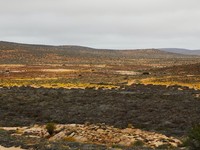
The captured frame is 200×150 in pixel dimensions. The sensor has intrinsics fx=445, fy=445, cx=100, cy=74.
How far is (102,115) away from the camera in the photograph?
45875mm

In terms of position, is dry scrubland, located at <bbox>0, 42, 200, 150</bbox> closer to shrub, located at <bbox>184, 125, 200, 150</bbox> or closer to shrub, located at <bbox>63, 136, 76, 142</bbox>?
shrub, located at <bbox>63, 136, 76, 142</bbox>

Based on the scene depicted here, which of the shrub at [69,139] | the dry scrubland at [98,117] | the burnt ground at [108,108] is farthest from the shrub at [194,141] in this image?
the shrub at [69,139]

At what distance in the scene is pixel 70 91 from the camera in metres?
62.4

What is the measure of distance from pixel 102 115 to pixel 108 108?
116 inches

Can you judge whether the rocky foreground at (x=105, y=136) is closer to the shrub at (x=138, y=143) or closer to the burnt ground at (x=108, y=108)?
the shrub at (x=138, y=143)

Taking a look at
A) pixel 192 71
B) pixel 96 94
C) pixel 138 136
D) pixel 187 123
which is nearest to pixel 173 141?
pixel 138 136

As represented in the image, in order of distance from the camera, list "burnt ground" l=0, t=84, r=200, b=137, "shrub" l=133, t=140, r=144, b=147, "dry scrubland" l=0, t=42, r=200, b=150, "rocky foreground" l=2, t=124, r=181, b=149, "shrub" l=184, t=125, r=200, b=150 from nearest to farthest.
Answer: "shrub" l=184, t=125, r=200, b=150
"shrub" l=133, t=140, r=144, b=147
"rocky foreground" l=2, t=124, r=181, b=149
"dry scrubland" l=0, t=42, r=200, b=150
"burnt ground" l=0, t=84, r=200, b=137

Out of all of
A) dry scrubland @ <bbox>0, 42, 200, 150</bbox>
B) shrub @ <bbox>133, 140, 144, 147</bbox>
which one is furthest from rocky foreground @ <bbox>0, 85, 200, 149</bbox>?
shrub @ <bbox>133, 140, 144, 147</bbox>

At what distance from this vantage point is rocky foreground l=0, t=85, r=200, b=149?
110 feet

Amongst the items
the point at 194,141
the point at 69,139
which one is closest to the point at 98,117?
the point at 69,139

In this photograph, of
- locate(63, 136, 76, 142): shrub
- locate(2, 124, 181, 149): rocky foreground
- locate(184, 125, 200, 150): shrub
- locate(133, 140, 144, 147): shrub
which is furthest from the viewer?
locate(63, 136, 76, 142): shrub

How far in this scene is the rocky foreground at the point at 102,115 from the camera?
1319 inches

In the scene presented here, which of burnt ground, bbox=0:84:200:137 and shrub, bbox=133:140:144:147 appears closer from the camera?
shrub, bbox=133:140:144:147

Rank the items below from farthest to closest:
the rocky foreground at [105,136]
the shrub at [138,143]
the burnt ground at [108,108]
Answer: the burnt ground at [108,108], the rocky foreground at [105,136], the shrub at [138,143]
